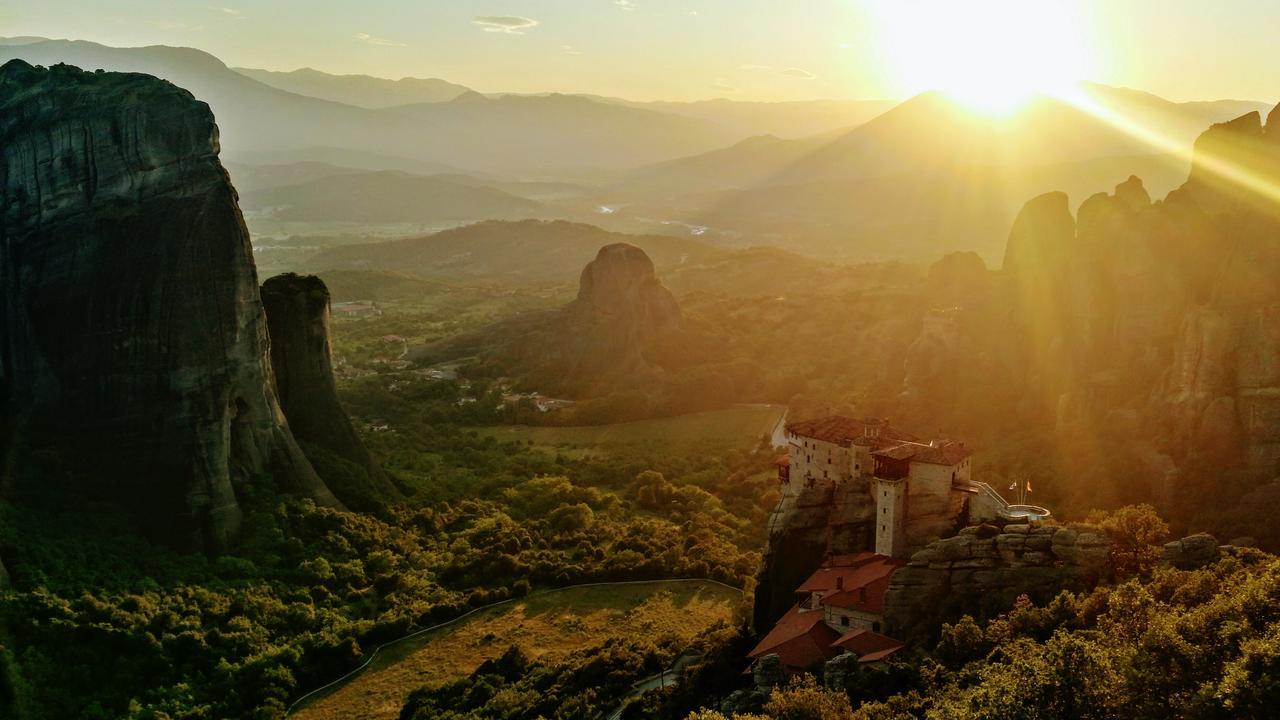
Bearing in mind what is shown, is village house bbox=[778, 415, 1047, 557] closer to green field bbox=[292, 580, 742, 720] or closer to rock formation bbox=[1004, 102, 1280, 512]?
green field bbox=[292, 580, 742, 720]

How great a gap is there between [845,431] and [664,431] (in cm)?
4855

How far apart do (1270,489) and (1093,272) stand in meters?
22.0

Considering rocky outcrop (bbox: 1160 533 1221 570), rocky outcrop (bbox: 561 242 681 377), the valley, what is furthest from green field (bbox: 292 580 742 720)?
rocky outcrop (bbox: 561 242 681 377)

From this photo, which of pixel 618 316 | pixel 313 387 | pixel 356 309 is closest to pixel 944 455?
pixel 313 387

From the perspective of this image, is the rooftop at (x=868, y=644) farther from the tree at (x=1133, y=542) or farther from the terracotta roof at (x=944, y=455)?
the tree at (x=1133, y=542)

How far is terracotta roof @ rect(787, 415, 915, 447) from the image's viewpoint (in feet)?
151

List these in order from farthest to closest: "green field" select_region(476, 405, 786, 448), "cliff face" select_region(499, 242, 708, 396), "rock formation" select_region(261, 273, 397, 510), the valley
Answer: "cliff face" select_region(499, 242, 708, 396) → "green field" select_region(476, 405, 786, 448) → "rock formation" select_region(261, 273, 397, 510) → the valley

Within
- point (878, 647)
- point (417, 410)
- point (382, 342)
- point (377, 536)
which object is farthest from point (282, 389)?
point (382, 342)

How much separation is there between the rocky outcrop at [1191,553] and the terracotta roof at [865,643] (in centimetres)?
950

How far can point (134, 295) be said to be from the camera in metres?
51.3

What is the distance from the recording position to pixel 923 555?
38188 millimetres

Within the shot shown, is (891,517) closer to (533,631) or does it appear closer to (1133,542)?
(1133,542)

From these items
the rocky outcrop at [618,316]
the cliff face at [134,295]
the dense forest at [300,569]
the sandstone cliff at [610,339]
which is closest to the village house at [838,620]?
the dense forest at [300,569]

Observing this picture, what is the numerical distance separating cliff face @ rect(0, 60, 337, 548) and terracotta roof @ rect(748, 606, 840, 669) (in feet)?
90.3
